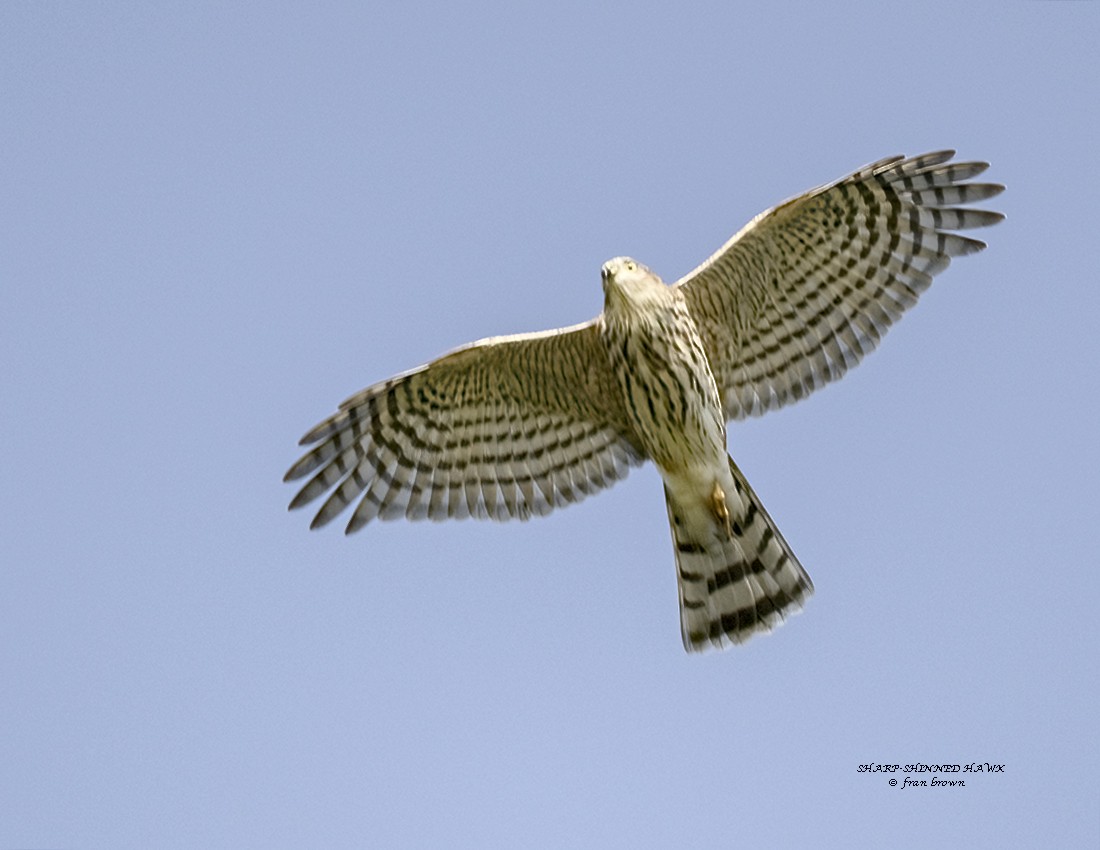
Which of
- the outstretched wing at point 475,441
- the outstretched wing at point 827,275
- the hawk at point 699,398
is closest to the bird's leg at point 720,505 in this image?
the hawk at point 699,398

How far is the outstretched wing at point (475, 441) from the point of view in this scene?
9.91 m

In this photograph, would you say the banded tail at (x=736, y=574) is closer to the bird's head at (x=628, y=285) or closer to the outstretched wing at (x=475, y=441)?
the outstretched wing at (x=475, y=441)

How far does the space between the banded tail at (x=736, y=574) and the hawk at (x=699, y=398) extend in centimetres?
1

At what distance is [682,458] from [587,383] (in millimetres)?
917

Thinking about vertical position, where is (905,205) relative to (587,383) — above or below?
above

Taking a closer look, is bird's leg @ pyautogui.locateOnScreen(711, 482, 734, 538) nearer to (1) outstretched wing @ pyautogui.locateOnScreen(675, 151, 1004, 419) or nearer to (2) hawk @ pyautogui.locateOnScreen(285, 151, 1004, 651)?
(2) hawk @ pyautogui.locateOnScreen(285, 151, 1004, 651)

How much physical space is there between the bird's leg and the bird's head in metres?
1.52

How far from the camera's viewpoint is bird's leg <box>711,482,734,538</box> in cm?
979

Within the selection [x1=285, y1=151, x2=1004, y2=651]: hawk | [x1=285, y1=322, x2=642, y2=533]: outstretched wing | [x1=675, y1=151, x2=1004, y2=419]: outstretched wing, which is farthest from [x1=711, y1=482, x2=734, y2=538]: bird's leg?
[x1=285, y1=322, x2=642, y2=533]: outstretched wing

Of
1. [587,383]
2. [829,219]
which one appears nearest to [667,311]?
[587,383]

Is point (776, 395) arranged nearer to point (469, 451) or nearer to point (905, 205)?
point (905, 205)

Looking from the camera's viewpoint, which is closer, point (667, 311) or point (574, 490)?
point (667, 311)

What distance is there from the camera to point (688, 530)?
10.1 meters

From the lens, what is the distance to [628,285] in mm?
9219
